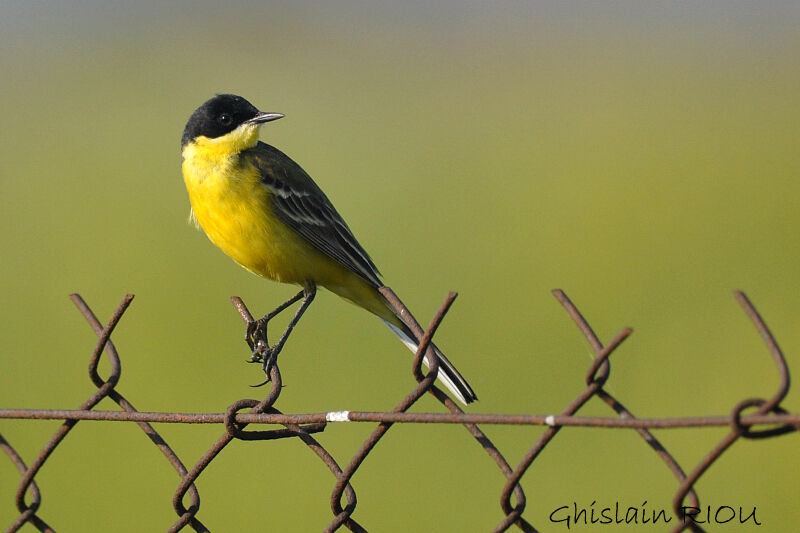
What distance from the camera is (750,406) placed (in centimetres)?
196

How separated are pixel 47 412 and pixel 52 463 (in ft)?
15.3

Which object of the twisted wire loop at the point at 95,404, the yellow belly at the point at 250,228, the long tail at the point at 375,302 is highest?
the yellow belly at the point at 250,228

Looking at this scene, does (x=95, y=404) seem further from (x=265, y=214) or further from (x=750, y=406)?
(x=265, y=214)

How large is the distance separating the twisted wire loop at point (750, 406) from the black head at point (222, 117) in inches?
133

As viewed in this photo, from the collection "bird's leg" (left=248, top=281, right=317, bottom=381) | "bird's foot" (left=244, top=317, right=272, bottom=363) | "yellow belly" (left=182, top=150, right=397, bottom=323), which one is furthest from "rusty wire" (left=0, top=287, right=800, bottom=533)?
"yellow belly" (left=182, top=150, right=397, bottom=323)

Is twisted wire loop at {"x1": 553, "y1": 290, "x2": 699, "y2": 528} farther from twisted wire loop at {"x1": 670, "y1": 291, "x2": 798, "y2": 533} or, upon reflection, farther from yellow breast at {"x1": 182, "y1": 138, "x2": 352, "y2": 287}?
yellow breast at {"x1": 182, "y1": 138, "x2": 352, "y2": 287}

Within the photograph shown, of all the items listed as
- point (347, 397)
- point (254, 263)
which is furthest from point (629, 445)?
point (254, 263)

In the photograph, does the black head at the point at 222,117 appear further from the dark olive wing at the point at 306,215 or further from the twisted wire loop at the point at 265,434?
the twisted wire loop at the point at 265,434

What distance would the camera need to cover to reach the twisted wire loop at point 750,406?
1.87m

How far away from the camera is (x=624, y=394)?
Answer: 7.49 meters

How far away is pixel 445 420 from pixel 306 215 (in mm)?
2857

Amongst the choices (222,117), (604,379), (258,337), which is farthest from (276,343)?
(604,379)

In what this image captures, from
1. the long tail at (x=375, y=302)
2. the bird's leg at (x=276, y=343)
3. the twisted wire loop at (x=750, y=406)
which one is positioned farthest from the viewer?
the long tail at (x=375, y=302)

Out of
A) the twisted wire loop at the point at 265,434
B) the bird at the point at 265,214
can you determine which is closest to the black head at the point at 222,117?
the bird at the point at 265,214
